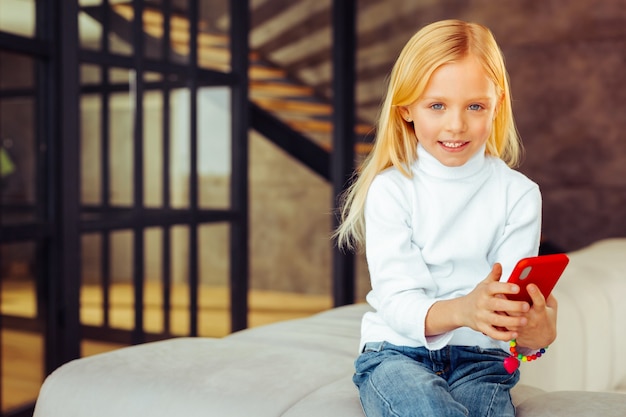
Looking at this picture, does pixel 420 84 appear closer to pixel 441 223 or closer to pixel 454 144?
pixel 454 144

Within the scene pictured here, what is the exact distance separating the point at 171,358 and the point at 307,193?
512 cm

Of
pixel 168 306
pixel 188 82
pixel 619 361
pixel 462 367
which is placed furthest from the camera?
pixel 168 306

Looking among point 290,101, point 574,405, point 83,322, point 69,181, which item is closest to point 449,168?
point 574,405

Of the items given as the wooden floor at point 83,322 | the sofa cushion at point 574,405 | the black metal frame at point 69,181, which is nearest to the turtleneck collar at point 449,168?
the sofa cushion at point 574,405

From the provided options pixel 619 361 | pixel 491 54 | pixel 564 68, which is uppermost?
pixel 564 68


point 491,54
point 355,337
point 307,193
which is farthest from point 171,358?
point 307,193

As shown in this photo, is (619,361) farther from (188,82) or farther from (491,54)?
(188,82)

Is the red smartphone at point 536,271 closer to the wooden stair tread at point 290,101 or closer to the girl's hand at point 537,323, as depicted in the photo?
the girl's hand at point 537,323

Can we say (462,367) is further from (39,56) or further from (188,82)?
(188,82)

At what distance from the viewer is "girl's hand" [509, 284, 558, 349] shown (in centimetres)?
116

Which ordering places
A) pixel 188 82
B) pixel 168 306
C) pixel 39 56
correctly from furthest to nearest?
pixel 168 306 → pixel 188 82 → pixel 39 56

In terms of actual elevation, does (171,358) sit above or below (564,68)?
below

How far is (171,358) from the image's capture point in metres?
1.60

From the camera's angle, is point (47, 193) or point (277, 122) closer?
point (47, 193)
